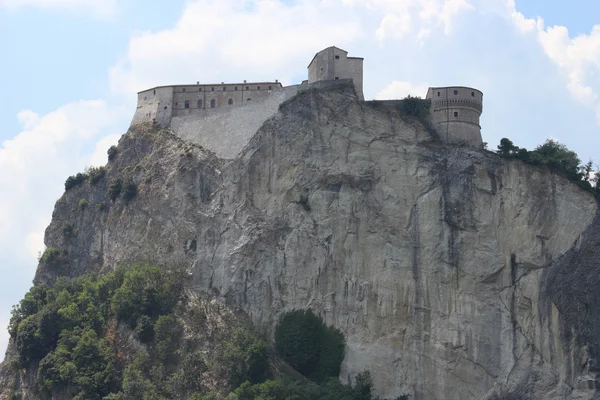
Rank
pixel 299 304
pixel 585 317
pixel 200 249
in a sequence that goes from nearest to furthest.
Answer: pixel 585 317 < pixel 299 304 < pixel 200 249

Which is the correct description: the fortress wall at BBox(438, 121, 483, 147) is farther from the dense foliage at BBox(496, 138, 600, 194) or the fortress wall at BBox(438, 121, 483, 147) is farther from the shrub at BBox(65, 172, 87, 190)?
the shrub at BBox(65, 172, 87, 190)

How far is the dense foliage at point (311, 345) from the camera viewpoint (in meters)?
55.3

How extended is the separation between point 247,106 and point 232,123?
1390 millimetres

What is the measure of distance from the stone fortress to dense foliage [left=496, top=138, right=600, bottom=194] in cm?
227

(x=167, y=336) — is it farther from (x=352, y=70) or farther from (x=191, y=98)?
(x=352, y=70)

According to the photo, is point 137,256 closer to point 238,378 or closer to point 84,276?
point 84,276

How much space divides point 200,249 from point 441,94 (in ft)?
54.9

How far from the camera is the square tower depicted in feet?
199

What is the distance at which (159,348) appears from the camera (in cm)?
5591

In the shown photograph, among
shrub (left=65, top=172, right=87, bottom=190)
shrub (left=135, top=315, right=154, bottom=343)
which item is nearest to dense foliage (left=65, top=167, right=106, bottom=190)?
shrub (left=65, top=172, right=87, bottom=190)

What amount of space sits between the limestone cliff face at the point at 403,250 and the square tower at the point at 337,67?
4.87ft

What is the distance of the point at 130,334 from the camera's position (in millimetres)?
58344

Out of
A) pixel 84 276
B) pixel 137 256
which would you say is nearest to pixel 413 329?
pixel 137 256

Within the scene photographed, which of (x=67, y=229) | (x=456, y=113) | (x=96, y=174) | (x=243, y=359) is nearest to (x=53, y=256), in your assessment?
(x=67, y=229)
